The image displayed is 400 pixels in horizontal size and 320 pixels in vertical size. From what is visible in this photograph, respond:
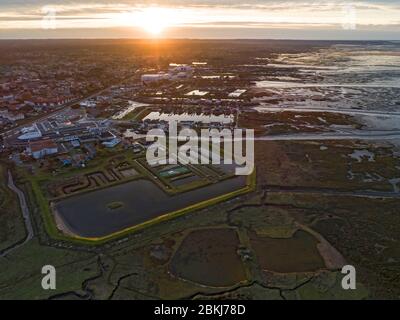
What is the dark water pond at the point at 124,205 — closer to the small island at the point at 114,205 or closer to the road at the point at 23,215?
the small island at the point at 114,205

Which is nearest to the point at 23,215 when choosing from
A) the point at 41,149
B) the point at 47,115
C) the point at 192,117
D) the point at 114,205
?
the point at 114,205

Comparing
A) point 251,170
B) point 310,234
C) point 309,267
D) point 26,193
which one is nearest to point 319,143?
point 251,170

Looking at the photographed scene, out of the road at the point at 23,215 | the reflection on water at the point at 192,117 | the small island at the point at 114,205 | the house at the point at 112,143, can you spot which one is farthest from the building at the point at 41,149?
the reflection on water at the point at 192,117

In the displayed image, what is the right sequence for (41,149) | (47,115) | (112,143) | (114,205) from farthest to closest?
(47,115) < (112,143) < (41,149) < (114,205)

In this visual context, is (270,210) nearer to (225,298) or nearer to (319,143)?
(225,298)
